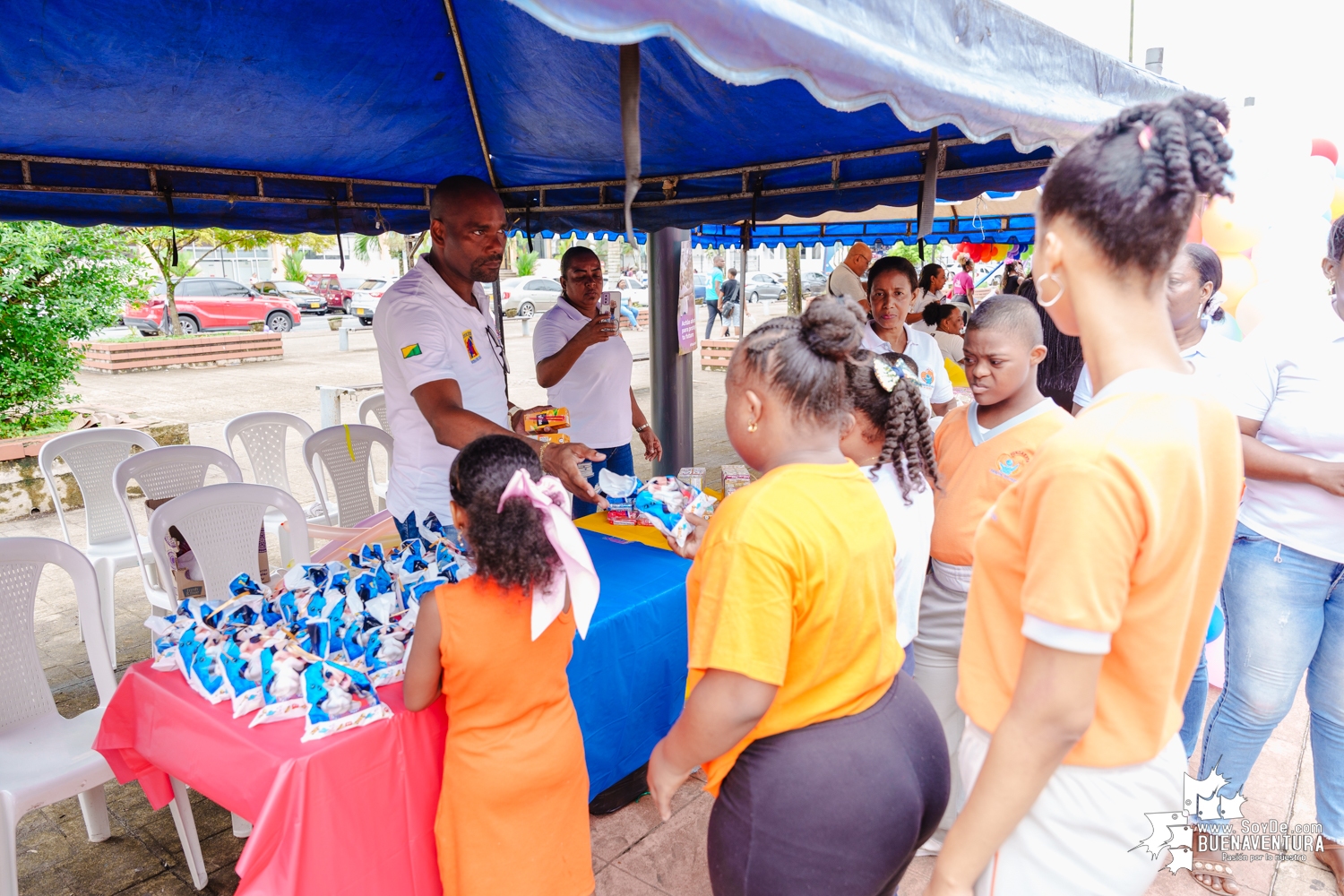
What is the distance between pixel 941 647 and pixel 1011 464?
62 cm

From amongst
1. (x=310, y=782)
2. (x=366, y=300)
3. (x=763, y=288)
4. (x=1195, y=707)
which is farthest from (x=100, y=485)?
(x=763, y=288)

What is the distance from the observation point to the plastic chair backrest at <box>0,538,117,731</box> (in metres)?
2.36

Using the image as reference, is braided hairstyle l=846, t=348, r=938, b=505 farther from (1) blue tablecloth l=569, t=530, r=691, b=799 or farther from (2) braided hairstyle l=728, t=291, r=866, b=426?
(1) blue tablecloth l=569, t=530, r=691, b=799

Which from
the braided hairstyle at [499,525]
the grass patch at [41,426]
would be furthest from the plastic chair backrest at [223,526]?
the grass patch at [41,426]

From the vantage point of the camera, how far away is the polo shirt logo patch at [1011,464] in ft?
6.66

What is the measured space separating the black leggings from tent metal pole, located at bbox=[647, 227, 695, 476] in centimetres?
494

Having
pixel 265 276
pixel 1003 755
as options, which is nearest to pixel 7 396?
pixel 1003 755

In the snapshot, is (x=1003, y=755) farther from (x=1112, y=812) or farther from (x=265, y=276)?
(x=265, y=276)

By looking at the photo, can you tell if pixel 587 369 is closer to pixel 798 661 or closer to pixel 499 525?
pixel 499 525

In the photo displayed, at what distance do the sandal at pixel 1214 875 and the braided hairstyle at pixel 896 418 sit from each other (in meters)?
1.64

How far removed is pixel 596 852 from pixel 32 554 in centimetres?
204

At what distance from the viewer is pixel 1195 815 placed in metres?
2.43

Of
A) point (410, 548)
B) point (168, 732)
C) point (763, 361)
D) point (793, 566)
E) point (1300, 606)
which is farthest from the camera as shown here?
point (410, 548)

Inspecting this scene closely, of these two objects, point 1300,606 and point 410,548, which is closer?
point 1300,606
